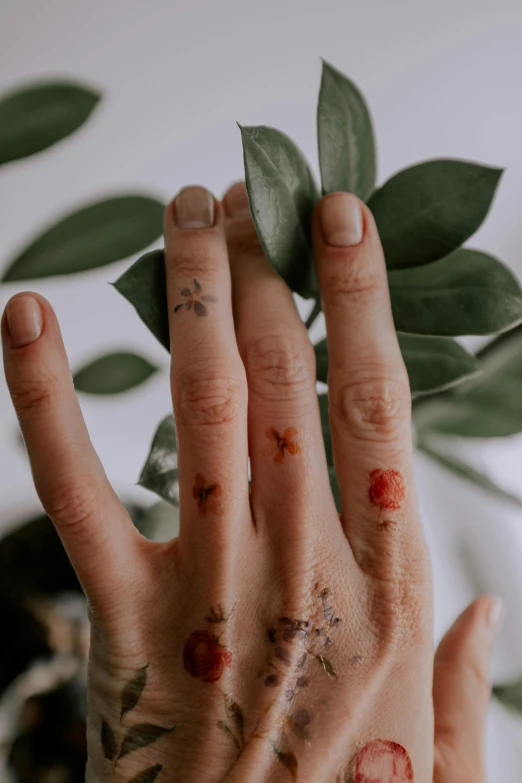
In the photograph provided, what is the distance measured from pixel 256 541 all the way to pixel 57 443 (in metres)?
0.15

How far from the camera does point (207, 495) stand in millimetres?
457

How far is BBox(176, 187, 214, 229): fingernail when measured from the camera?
1.59 ft

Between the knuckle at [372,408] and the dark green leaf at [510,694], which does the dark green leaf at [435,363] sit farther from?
the dark green leaf at [510,694]

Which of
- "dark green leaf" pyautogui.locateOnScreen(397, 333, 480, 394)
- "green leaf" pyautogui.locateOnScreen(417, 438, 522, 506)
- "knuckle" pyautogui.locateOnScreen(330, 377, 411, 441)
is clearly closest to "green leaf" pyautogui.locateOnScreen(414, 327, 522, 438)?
"green leaf" pyautogui.locateOnScreen(417, 438, 522, 506)

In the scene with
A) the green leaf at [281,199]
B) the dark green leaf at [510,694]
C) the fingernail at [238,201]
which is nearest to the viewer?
the green leaf at [281,199]

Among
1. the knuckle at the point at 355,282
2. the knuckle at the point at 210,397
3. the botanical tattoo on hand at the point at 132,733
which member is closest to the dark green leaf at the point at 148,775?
the botanical tattoo on hand at the point at 132,733

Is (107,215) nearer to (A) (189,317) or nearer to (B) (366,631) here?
(A) (189,317)

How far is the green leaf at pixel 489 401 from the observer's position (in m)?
0.70

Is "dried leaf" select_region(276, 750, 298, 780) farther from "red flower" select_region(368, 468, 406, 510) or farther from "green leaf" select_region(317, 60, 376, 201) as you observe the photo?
"green leaf" select_region(317, 60, 376, 201)

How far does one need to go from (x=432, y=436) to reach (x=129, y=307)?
0.35 meters

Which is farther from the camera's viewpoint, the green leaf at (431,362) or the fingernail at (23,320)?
the green leaf at (431,362)

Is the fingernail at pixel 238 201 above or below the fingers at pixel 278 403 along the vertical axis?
above

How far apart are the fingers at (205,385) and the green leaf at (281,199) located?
5 cm

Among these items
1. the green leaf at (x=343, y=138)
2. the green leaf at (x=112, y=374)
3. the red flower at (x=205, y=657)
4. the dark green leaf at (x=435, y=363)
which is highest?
the green leaf at (x=343, y=138)
